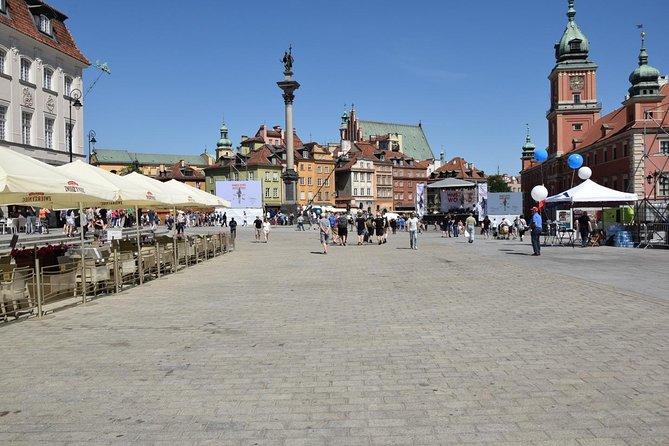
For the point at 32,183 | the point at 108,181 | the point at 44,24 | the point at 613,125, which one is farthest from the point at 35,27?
the point at 613,125

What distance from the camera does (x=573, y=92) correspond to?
8600 centimetres

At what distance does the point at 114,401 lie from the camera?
535 cm

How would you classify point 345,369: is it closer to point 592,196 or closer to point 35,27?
point 592,196

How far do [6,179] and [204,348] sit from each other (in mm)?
4121

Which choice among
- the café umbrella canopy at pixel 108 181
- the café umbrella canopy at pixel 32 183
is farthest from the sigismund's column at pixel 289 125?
the café umbrella canopy at pixel 32 183

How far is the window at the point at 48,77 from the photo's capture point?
4253 cm

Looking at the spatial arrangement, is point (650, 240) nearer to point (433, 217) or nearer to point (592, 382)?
point (592, 382)

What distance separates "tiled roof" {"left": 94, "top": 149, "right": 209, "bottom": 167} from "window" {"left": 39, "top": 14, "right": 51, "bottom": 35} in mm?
108787

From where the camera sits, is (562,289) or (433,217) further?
(433,217)

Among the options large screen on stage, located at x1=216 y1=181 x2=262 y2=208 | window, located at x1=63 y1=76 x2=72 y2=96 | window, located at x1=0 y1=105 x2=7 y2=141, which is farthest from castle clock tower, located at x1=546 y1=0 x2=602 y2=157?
window, located at x1=0 y1=105 x2=7 y2=141

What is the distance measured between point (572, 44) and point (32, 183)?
89.8 m

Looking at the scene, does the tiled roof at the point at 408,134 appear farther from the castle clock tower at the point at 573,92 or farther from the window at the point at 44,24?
the window at the point at 44,24

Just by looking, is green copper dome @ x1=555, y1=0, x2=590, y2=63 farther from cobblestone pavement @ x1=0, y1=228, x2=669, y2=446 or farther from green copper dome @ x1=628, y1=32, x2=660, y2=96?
cobblestone pavement @ x1=0, y1=228, x2=669, y2=446

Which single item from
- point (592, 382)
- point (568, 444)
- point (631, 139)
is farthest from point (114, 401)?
point (631, 139)
